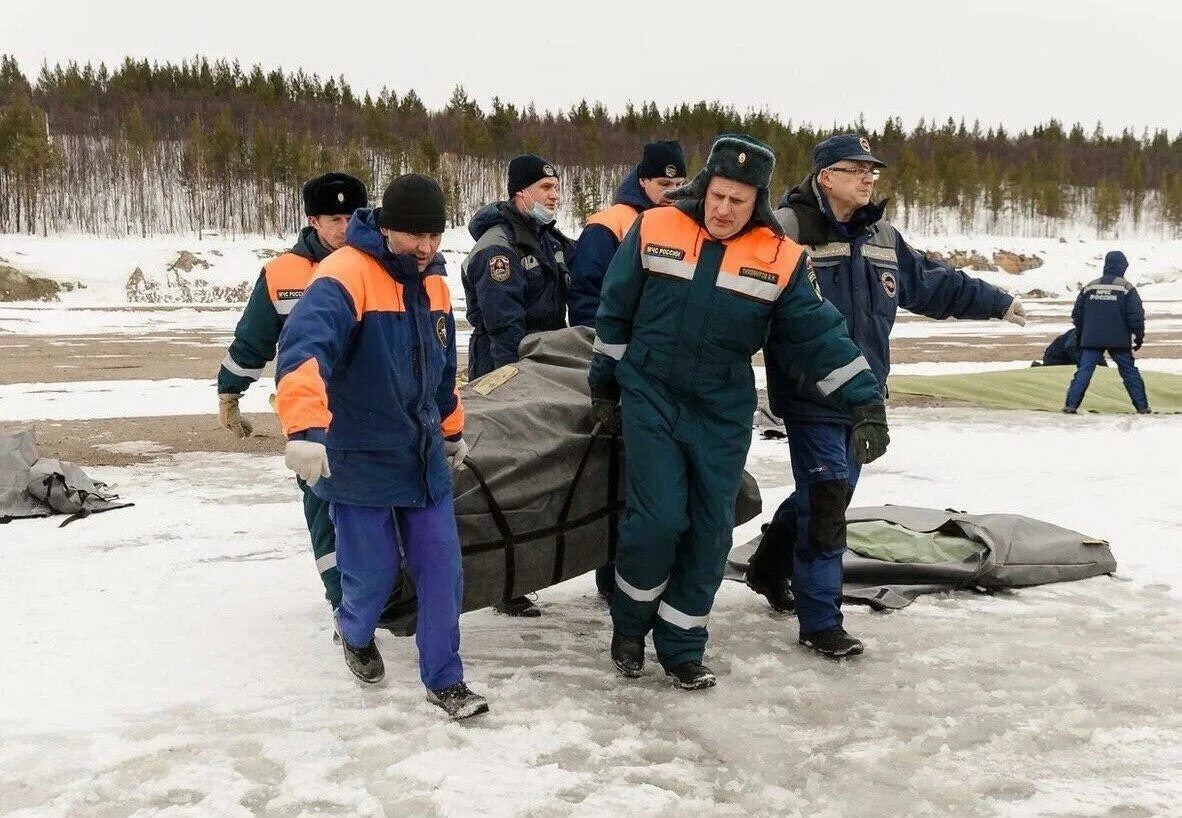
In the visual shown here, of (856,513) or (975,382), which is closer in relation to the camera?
(856,513)

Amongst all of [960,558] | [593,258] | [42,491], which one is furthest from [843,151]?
[42,491]

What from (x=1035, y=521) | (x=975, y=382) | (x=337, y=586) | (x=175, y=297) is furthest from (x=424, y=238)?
(x=175, y=297)

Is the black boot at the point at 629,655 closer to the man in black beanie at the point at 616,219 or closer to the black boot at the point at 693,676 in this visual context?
the black boot at the point at 693,676

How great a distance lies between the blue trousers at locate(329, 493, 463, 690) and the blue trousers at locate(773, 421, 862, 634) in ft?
4.45

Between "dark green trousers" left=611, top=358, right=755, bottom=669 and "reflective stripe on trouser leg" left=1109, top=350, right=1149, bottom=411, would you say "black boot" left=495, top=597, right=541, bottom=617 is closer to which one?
"dark green trousers" left=611, top=358, right=755, bottom=669

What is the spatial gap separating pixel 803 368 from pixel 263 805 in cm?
221

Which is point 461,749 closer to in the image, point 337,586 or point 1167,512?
point 337,586

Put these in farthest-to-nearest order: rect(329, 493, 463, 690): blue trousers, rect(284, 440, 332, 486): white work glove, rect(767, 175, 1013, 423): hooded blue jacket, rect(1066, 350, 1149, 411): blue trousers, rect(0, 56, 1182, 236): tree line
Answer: rect(0, 56, 1182, 236): tree line → rect(1066, 350, 1149, 411): blue trousers → rect(767, 175, 1013, 423): hooded blue jacket → rect(329, 493, 463, 690): blue trousers → rect(284, 440, 332, 486): white work glove

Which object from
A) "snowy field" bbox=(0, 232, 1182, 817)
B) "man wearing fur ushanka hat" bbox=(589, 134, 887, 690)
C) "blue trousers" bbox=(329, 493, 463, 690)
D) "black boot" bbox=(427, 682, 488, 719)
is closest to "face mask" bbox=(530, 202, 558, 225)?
"man wearing fur ushanka hat" bbox=(589, 134, 887, 690)

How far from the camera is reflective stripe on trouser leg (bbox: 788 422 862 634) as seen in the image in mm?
3846

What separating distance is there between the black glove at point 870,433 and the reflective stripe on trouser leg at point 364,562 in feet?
5.22

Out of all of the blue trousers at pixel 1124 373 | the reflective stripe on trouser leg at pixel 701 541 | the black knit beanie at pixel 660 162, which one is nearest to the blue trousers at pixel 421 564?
the reflective stripe on trouser leg at pixel 701 541

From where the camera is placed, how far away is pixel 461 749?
118 inches

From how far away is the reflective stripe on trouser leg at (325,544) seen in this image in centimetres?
376
